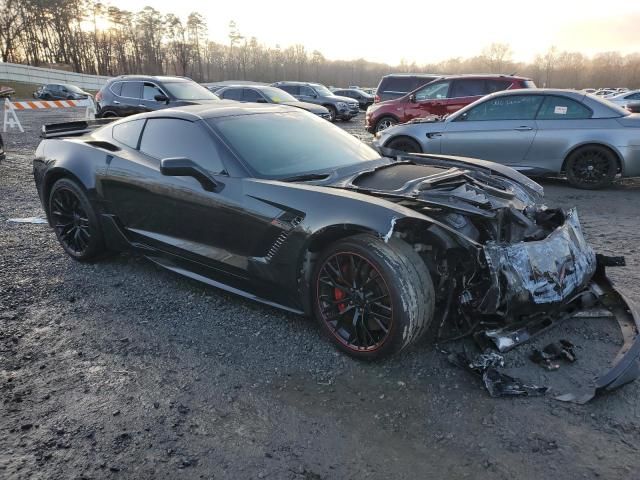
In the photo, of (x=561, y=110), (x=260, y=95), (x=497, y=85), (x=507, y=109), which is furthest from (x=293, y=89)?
(x=561, y=110)

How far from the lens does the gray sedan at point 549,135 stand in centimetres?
700

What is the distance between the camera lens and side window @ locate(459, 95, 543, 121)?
7.46 m

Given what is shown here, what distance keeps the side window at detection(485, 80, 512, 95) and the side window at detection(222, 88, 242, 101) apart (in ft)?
26.1

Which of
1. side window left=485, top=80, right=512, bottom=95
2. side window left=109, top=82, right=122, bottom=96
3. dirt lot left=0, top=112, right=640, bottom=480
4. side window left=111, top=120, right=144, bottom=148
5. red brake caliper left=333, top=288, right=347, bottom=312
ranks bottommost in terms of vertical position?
dirt lot left=0, top=112, right=640, bottom=480

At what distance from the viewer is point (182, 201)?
355 cm

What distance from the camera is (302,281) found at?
3043 mm

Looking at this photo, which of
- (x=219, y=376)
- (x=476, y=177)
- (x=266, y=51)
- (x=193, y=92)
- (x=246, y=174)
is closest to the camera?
(x=219, y=376)

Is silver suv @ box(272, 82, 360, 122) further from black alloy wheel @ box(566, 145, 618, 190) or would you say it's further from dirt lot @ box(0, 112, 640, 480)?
dirt lot @ box(0, 112, 640, 480)

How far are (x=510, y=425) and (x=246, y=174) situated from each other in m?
2.19

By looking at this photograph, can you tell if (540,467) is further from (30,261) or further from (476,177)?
(30,261)

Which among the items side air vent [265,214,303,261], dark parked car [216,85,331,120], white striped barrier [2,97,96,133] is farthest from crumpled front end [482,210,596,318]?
white striped barrier [2,97,96,133]

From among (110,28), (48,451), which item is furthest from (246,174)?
(110,28)

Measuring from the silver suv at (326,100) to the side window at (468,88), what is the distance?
824 cm

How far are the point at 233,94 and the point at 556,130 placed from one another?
37.2ft
